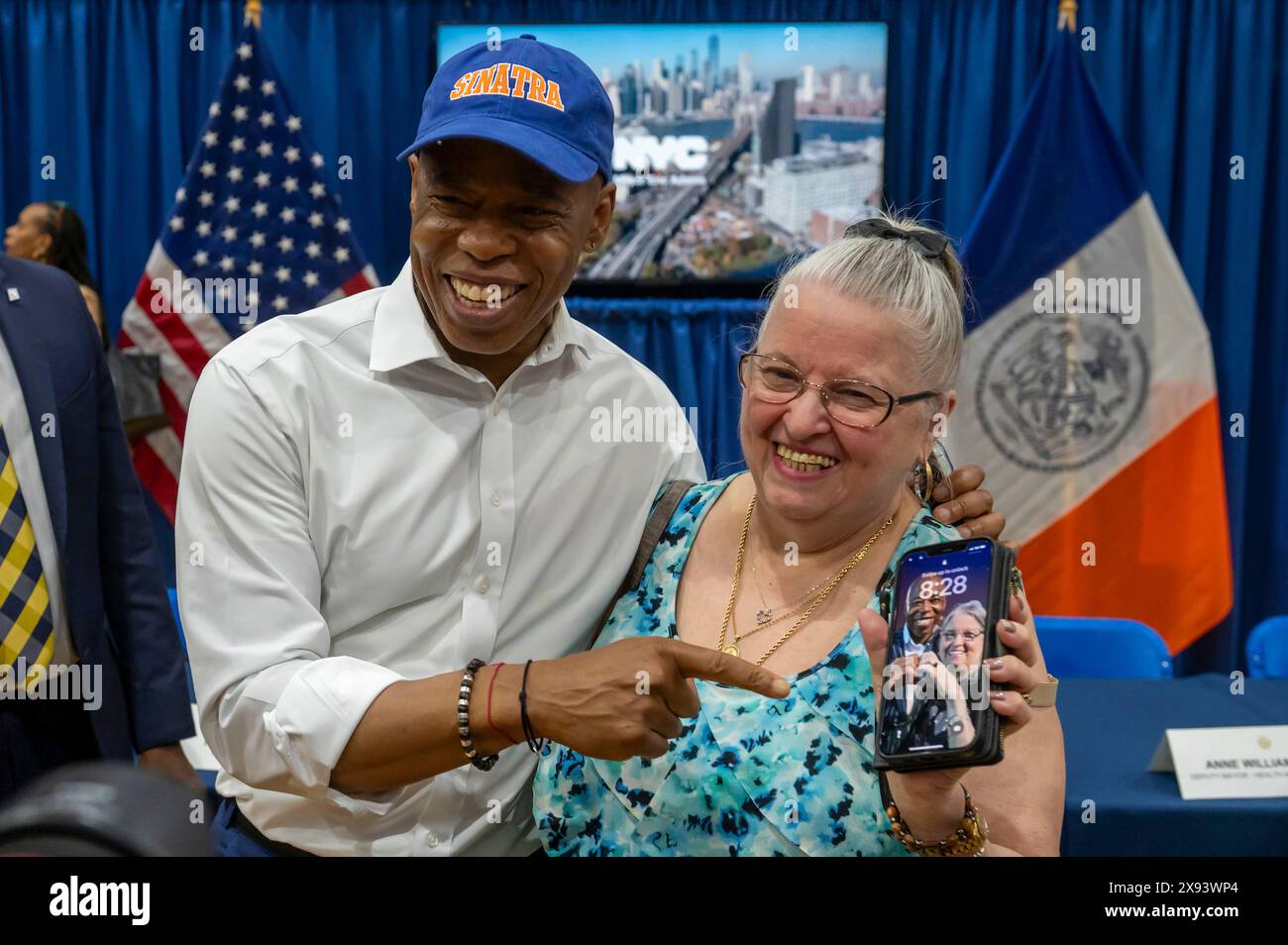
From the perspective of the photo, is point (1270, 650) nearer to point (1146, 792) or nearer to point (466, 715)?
point (1146, 792)

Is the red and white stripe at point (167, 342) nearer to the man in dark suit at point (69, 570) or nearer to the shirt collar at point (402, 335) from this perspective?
the man in dark suit at point (69, 570)

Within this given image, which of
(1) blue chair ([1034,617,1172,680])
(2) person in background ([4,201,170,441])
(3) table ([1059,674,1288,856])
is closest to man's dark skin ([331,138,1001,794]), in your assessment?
(3) table ([1059,674,1288,856])

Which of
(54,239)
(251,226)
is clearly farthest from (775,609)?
(54,239)

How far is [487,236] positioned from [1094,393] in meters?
3.50

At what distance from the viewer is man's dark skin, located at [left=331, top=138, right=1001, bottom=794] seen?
1197 millimetres

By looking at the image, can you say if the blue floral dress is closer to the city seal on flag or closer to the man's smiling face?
the man's smiling face

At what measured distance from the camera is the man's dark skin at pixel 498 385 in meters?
1.20

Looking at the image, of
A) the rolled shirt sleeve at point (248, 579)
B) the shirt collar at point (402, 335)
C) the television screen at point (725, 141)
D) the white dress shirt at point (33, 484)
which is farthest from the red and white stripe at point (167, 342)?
the rolled shirt sleeve at point (248, 579)

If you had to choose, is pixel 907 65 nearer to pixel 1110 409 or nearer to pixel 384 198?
pixel 1110 409

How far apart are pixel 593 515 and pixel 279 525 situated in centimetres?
40

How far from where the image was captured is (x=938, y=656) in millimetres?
1129

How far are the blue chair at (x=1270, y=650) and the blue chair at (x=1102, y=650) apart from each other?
34 cm

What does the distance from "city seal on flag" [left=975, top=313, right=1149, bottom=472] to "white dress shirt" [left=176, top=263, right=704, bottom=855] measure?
309 centimetres
